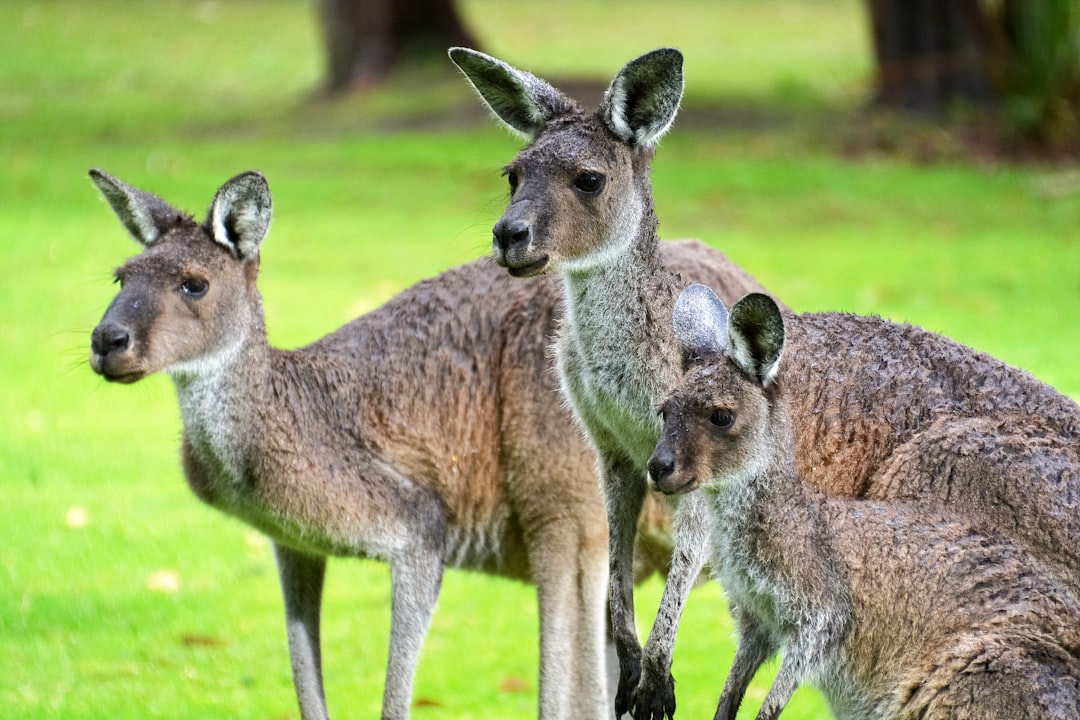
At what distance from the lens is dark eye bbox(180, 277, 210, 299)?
5531 millimetres

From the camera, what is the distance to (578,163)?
5.00 metres

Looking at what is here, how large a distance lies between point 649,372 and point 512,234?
59 cm

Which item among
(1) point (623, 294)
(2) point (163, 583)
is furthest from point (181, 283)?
(2) point (163, 583)

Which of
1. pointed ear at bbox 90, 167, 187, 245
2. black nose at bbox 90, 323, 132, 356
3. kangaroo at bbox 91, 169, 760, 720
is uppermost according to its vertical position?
pointed ear at bbox 90, 167, 187, 245

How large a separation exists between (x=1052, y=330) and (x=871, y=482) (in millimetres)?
7481

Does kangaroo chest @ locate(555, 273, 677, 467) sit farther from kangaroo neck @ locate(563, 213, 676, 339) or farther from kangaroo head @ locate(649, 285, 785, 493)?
kangaroo head @ locate(649, 285, 785, 493)

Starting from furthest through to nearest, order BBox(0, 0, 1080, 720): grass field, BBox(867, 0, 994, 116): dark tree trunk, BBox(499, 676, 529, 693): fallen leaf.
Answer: BBox(867, 0, 994, 116): dark tree trunk, BBox(0, 0, 1080, 720): grass field, BBox(499, 676, 529, 693): fallen leaf

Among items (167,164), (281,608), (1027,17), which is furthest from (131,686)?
(1027,17)

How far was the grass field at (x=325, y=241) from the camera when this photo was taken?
731cm

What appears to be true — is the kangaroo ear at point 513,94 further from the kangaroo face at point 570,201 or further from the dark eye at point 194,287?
the dark eye at point 194,287

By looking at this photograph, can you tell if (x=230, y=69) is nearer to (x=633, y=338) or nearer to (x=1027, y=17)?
(x=1027, y=17)

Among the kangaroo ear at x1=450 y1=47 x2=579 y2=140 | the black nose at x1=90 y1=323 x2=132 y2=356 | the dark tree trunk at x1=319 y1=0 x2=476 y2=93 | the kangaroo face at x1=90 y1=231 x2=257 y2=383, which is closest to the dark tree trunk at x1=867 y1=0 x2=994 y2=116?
the dark tree trunk at x1=319 y1=0 x2=476 y2=93

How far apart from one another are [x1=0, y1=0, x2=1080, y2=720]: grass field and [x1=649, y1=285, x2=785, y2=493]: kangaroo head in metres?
1.26

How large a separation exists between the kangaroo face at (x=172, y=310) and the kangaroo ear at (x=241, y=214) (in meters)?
0.04
